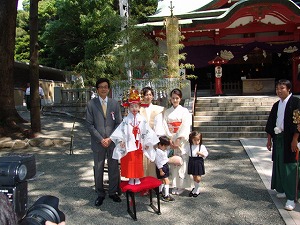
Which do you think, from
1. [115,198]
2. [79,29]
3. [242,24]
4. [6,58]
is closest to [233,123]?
[242,24]

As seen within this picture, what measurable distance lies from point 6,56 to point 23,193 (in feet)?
27.0

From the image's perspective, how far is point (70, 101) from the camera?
14.3 metres

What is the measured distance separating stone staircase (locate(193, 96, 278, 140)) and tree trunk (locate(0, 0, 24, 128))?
5.83 m

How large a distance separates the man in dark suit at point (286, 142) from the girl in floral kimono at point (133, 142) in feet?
5.61

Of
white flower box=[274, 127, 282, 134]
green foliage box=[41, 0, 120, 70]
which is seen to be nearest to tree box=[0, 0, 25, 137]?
white flower box=[274, 127, 282, 134]

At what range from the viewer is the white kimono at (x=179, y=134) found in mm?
4902

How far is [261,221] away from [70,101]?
11.7 meters

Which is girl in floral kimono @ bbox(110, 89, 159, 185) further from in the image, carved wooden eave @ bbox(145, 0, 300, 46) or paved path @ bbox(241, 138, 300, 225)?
carved wooden eave @ bbox(145, 0, 300, 46)

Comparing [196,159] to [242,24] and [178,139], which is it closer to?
[178,139]

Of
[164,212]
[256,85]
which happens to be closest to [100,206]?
[164,212]

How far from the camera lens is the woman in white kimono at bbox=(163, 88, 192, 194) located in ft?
16.1

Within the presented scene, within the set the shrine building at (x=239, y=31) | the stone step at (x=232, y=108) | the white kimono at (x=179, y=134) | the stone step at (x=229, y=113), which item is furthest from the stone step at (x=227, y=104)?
the white kimono at (x=179, y=134)

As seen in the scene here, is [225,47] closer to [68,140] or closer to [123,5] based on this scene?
[123,5]

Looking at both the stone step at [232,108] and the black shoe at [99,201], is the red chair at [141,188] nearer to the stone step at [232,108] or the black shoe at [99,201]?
the black shoe at [99,201]
